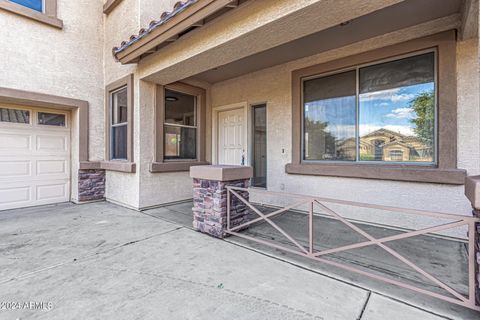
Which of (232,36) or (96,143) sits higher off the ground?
(232,36)

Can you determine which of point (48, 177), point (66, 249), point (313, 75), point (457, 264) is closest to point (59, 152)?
point (48, 177)

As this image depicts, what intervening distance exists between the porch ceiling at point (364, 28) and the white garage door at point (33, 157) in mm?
4738

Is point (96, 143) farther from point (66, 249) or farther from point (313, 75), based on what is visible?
point (313, 75)

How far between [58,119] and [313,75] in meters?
6.18

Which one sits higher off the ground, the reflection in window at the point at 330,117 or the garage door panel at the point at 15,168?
the reflection in window at the point at 330,117

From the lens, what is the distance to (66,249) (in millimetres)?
3193

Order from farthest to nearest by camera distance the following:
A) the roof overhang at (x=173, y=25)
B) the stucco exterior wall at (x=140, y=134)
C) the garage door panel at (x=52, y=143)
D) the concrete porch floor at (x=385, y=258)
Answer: the garage door panel at (x=52, y=143) → the stucco exterior wall at (x=140, y=134) → the roof overhang at (x=173, y=25) → the concrete porch floor at (x=385, y=258)

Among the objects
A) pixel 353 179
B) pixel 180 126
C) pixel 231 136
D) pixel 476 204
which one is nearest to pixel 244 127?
pixel 231 136

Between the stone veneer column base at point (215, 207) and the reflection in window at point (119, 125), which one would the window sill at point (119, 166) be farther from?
the stone veneer column base at point (215, 207)

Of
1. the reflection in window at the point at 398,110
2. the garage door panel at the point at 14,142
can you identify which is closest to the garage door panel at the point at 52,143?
the garage door panel at the point at 14,142

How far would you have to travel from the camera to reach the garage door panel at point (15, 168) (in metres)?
5.10

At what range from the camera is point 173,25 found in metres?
3.68

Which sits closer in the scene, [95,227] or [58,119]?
[95,227]

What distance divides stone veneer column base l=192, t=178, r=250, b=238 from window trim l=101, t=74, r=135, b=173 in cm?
211
